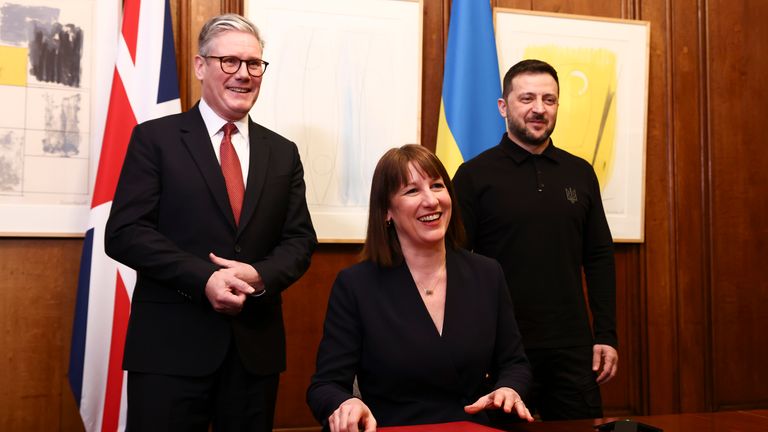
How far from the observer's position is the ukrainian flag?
3.60 meters

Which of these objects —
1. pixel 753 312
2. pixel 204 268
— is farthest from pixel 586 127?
pixel 204 268

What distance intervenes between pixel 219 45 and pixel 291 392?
1.76 metres

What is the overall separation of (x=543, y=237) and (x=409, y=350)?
989mm

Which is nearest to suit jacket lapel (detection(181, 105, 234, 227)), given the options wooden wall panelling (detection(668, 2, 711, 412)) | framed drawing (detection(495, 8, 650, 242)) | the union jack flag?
the union jack flag

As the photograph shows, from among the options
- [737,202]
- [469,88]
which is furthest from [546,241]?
[737,202]

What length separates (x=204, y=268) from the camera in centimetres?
215

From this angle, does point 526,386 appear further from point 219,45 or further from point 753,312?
point 753,312

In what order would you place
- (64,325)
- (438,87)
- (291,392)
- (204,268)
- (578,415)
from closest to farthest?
(204,268) → (578,415) → (64,325) → (291,392) → (438,87)

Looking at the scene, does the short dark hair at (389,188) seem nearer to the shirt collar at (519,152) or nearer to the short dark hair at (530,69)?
the shirt collar at (519,152)

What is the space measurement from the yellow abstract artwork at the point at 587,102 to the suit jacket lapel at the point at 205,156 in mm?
2042

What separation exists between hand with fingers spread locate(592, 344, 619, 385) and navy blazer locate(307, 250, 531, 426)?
82 cm

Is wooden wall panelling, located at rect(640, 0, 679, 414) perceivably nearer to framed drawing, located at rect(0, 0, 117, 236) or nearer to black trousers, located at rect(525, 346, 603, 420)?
black trousers, located at rect(525, 346, 603, 420)

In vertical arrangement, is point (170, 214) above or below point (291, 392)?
above

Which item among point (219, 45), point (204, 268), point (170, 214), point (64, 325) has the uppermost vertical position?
point (219, 45)
